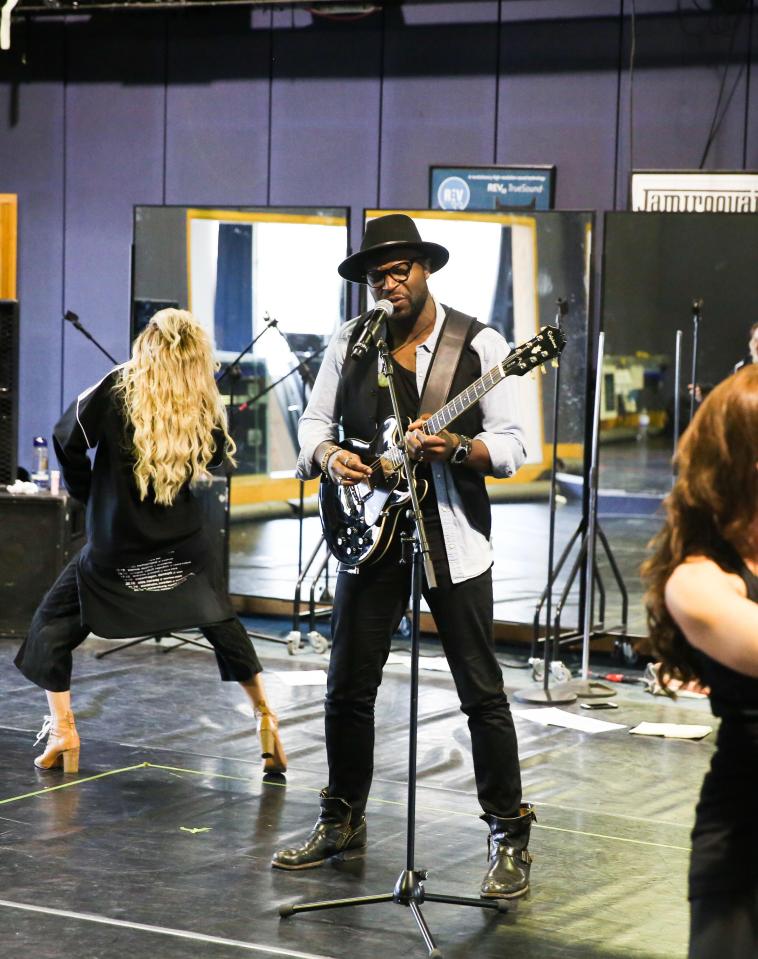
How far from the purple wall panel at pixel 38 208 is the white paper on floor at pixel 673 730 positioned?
4.91 metres

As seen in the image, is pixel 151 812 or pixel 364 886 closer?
pixel 364 886

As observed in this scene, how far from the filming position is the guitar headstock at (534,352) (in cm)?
360

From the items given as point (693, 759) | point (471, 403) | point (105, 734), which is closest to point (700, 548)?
point (471, 403)

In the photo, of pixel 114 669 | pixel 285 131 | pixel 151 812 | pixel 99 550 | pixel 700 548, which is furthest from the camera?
pixel 285 131

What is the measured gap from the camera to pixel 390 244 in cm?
377

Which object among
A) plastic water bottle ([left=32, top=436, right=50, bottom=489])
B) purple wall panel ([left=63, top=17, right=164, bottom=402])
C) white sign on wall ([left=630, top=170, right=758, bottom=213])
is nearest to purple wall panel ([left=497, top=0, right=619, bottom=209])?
white sign on wall ([left=630, top=170, right=758, bottom=213])

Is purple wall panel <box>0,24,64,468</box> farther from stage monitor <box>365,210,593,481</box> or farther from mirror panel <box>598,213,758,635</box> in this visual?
mirror panel <box>598,213,758,635</box>

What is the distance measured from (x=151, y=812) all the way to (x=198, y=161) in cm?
526

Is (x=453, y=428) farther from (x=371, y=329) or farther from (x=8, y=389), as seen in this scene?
(x=8, y=389)

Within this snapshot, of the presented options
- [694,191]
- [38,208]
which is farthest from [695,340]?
[38,208]

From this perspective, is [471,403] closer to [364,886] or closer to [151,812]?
[364,886]

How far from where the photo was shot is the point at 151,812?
4500mm

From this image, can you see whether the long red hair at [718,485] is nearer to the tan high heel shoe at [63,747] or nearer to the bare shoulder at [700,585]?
the bare shoulder at [700,585]

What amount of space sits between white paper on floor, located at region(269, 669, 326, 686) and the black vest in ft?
9.27
